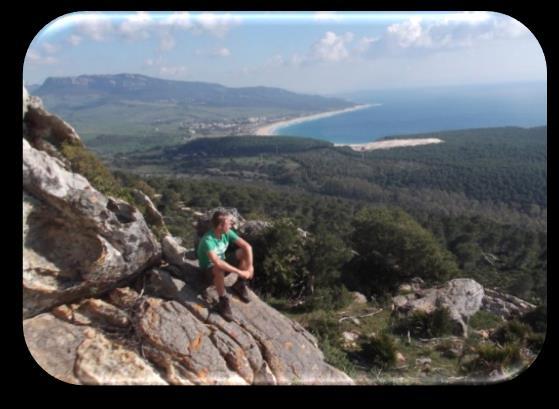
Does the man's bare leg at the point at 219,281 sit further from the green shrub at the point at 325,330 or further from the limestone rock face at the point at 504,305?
the limestone rock face at the point at 504,305

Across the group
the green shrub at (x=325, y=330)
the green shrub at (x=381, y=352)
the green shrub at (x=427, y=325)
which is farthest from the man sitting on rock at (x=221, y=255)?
the green shrub at (x=427, y=325)

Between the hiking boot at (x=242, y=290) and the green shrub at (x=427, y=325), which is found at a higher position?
the hiking boot at (x=242, y=290)

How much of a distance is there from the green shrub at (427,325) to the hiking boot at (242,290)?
3.41 m

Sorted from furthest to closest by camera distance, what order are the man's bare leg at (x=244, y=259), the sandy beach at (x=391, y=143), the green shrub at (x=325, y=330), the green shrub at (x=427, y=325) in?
the sandy beach at (x=391, y=143)
the green shrub at (x=427, y=325)
the green shrub at (x=325, y=330)
the man's bare leg at (x=244, y=259)

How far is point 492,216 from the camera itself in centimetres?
3145

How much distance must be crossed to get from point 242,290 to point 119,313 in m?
1.34

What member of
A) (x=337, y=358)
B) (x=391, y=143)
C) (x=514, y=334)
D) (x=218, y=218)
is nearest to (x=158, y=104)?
(x=218, y=218)

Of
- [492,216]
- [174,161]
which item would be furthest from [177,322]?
[174,161]

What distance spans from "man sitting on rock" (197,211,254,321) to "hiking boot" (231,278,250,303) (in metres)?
0.15

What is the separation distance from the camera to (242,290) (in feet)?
14.8

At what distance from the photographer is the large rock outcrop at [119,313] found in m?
3.67

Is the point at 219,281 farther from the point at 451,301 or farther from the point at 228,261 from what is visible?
the point at 451,301

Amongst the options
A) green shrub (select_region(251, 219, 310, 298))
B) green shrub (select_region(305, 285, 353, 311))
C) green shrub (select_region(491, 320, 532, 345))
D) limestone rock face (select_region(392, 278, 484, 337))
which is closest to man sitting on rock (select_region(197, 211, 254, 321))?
green shrub (select_region(251, 219, 310, 298))

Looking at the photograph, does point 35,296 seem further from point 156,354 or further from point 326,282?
point 326,282
